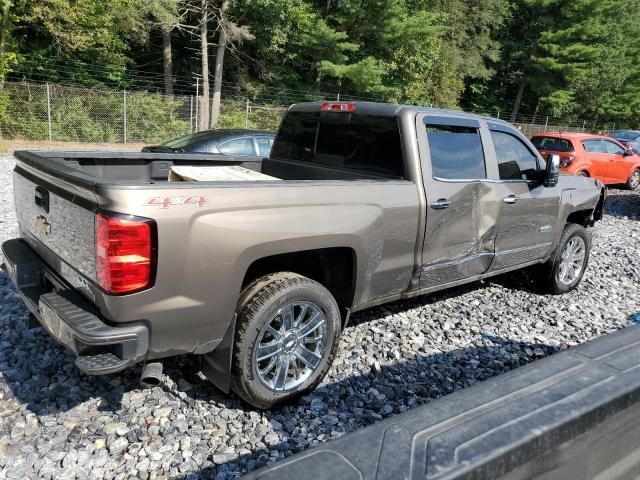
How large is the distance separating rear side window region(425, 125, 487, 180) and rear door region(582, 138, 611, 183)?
10271 mm

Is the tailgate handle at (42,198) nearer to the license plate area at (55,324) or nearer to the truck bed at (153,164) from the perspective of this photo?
the truck bed at (153,164)

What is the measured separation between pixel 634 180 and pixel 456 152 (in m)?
13.8

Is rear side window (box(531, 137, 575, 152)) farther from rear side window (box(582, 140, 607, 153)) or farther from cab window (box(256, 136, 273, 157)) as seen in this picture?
cab window (box(256, 136, 273, 157))

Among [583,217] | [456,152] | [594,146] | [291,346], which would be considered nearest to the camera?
[291,346]

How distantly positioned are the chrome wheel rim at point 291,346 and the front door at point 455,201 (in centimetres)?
108

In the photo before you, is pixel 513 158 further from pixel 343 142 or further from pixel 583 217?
pixel 583 217

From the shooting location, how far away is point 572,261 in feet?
19.5

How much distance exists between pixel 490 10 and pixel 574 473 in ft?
138

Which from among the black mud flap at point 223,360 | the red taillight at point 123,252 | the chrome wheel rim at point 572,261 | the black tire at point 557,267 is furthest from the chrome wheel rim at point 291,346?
the chrome wheel rim at point 572,261

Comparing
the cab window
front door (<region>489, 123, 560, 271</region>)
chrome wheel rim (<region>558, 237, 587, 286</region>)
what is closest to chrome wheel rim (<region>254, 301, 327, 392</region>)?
front door (<region>489, 123, 560, 271</region>)

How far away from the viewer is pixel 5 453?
108 inches

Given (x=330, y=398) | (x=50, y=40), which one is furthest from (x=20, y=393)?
(x=50, y=40)

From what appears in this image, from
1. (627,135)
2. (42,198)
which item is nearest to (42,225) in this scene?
(42,198)

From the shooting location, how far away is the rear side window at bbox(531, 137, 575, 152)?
12.9 m
